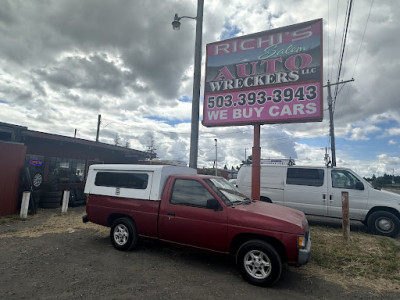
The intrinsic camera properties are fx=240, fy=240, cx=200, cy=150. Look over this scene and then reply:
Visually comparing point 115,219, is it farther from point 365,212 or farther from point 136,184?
point 365,212

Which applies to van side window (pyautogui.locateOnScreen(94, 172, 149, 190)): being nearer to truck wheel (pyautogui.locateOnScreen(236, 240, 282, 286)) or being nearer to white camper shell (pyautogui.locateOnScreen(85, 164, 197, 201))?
white camper shell (pyautogui.locateOnScreen(85, 164, 197, 201))

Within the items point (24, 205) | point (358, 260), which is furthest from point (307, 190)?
point (24, 205)

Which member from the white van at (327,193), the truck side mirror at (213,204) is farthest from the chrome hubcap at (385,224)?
the truck side mirror at (213,204)

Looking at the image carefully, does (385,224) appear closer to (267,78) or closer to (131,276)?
(267,78)

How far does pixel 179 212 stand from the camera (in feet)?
15.0

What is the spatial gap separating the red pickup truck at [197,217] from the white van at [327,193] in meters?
3.94

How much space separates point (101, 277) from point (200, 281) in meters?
1.63

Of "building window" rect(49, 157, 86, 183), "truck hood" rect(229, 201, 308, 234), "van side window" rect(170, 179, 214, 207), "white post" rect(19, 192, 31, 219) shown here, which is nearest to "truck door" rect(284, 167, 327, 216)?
"truck hood" rect(229, 201, 308, 234)

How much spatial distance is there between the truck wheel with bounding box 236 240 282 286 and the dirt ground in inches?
5.7

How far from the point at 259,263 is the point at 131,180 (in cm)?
315

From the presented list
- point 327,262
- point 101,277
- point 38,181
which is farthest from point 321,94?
point 38,181

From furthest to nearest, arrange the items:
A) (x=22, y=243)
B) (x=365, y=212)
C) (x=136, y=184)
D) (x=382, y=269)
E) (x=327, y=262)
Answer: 1. (x=365, y=212)
2. (x=22, y=243)
3. (x=136, y=184)
4. (x=327, y=262)
5. (x=382, y=269)

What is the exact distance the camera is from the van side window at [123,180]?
521cm

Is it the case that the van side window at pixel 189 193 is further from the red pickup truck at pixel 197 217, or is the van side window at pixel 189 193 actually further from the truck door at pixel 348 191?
the truck door at pixel 348 191
